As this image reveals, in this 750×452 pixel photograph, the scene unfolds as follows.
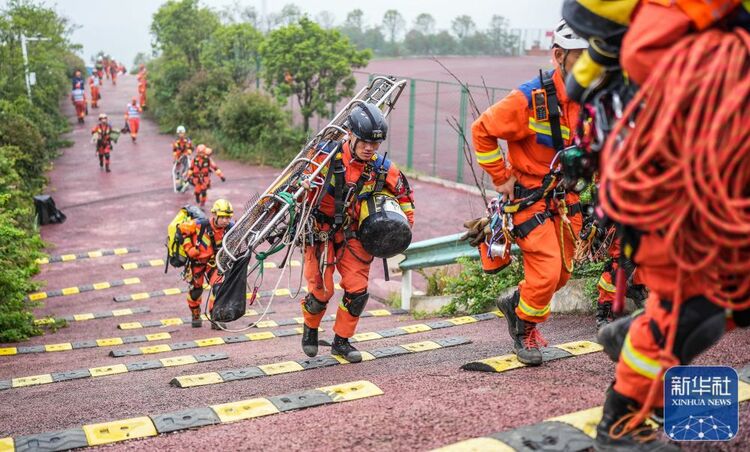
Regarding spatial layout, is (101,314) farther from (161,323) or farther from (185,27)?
(185,27)

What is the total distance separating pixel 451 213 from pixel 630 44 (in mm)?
18539

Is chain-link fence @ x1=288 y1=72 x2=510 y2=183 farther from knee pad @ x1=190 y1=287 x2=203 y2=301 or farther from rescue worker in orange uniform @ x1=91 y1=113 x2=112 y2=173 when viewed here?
knee pad @ x1=190 y1=287 x2=203 y2=301

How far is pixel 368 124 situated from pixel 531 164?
160 centimetres

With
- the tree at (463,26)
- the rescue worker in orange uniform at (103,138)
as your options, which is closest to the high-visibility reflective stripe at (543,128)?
the rescue worker in orange uniform at (103,138)

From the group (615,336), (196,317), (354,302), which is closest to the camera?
(615,336)

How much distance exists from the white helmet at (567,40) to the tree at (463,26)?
63330mm

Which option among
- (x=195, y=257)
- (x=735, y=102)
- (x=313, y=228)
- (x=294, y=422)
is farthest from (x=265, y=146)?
(x=735, y=102)

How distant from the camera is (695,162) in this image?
9.50ft

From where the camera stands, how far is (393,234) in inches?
265

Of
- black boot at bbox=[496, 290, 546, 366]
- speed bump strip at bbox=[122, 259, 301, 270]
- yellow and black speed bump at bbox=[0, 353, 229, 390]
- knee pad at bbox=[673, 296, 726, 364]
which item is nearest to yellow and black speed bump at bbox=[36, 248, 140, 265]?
speed bump strip at bbox=[122, 259, 301, 270]

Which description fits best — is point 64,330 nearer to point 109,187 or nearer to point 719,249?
point 719,249

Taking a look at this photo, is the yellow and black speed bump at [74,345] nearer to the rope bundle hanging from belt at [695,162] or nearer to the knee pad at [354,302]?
the knee pad at [354,302]

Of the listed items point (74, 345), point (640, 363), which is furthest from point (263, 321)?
point (640, 363)

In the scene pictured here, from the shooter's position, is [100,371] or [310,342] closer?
[310,342]
